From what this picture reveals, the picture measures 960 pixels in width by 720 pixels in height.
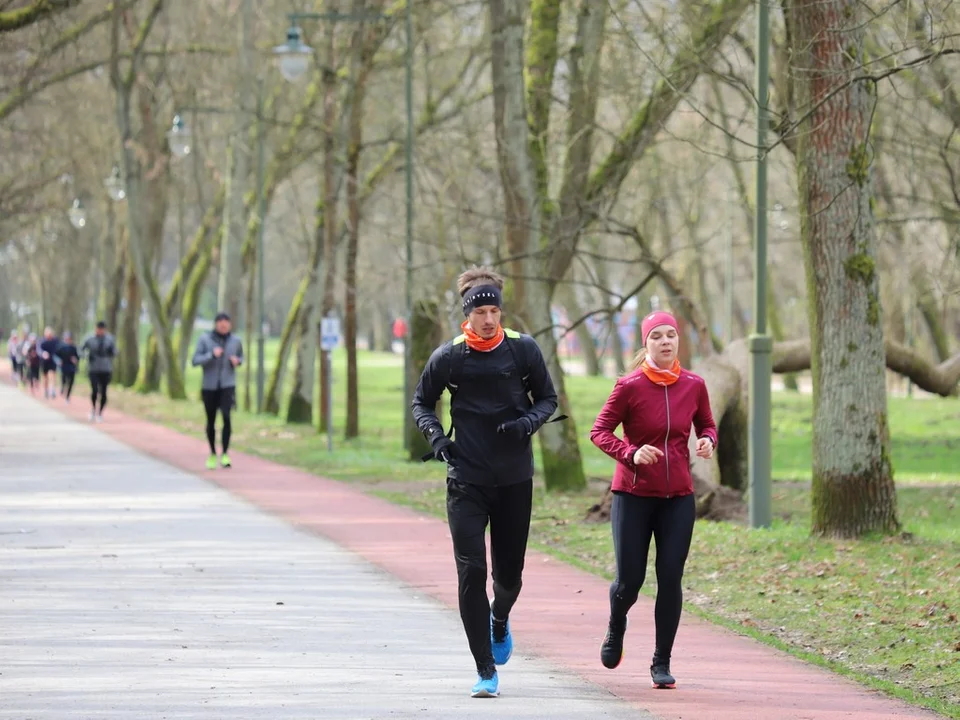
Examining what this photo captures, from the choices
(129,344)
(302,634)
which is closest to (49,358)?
(129,344)

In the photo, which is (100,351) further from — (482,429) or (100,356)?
(482,429)

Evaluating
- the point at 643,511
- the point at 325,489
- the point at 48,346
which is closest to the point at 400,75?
the point at 48,346

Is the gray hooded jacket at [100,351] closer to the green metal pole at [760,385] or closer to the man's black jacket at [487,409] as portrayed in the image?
the green metal pole at [760,385]

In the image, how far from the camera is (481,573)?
25.3 feet

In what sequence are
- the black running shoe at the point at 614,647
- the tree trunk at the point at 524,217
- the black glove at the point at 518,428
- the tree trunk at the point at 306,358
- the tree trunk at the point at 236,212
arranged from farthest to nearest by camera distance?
1. the tree trunk at the point at 236,212
2. the tree trunk at the point at 306,358
3. the tree trunk at the point at 524,217
4. the black running shoe at the point at 614,647
5. the black glove at the point at 518,428

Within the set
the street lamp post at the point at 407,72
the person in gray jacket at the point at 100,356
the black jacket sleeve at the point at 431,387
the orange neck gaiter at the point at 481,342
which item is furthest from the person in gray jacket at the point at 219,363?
the orange neck gaiter at the point at 481,342

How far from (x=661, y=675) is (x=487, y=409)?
53.9 inches

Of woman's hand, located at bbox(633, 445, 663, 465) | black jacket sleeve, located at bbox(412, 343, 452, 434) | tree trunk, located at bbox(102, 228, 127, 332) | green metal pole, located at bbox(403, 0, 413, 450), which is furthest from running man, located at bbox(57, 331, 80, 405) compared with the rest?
woman's hand, located at bbox(633, 445, 663, 465)

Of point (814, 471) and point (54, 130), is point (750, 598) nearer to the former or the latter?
point (814, 471)

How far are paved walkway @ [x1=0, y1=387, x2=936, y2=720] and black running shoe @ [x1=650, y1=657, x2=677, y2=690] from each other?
67 millimetres

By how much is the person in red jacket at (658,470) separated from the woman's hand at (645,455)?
0.13ft

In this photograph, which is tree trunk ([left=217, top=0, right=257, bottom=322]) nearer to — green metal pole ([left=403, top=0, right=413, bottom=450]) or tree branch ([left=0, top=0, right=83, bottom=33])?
green metal pole ([left=403, top=0, right=413, bottom=450])

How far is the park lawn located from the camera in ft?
30.5

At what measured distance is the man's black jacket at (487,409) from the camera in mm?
7754
